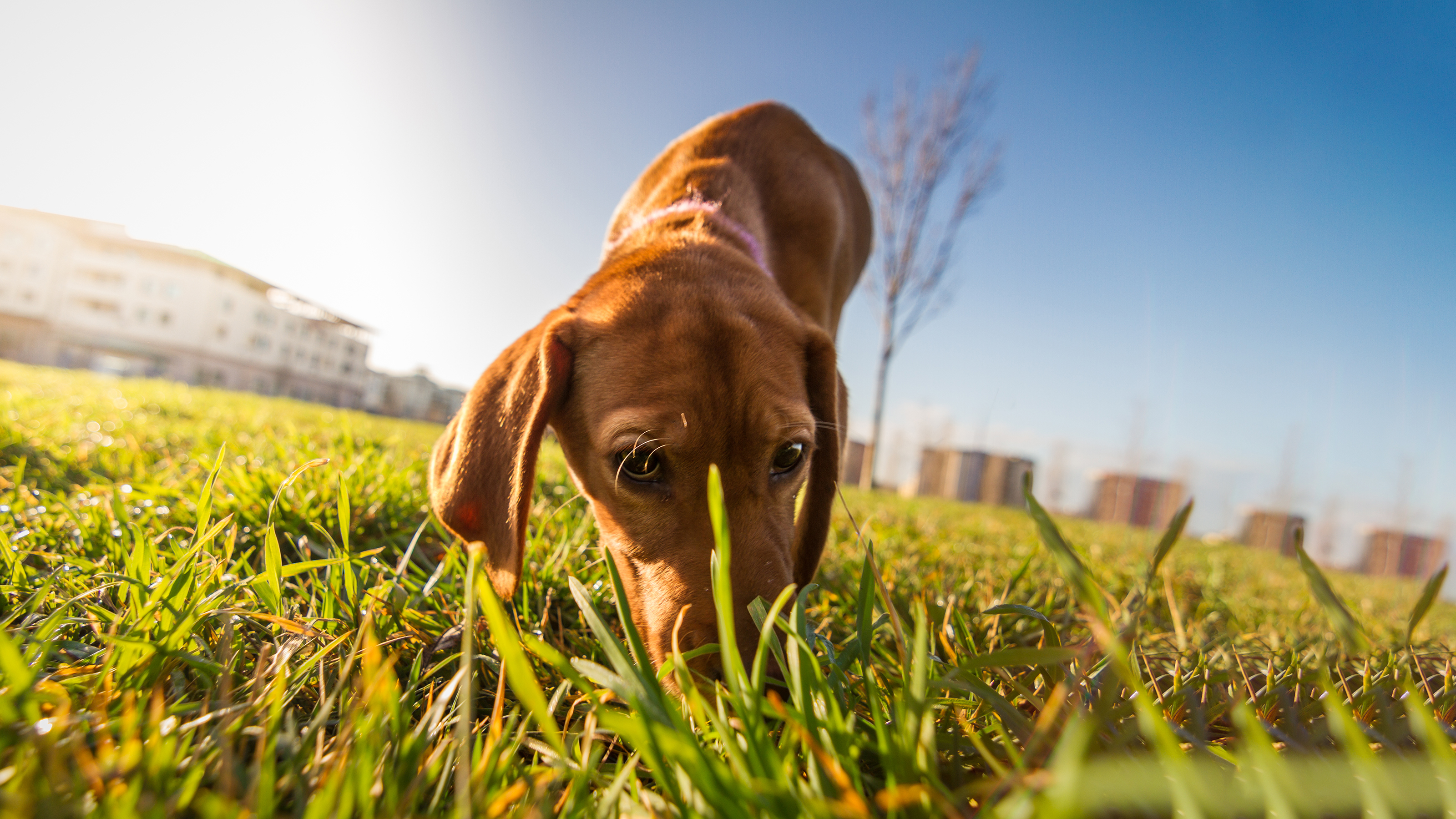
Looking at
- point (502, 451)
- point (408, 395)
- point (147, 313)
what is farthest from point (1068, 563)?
point (147, 313)

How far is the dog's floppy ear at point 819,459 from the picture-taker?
218cm

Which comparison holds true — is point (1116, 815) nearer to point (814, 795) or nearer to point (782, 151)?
point (814, 795)

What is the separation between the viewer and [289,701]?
43.0 inches

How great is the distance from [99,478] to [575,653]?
2737 millimetres

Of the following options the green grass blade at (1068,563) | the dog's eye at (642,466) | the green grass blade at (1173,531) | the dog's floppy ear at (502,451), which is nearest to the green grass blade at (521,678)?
the green grass blade at (1068,563)

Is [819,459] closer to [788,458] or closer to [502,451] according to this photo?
[788,458]

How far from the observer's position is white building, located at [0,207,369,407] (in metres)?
54.3

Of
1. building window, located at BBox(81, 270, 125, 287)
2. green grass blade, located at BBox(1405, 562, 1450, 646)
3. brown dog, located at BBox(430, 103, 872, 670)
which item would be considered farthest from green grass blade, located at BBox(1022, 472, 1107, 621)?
building window, located at BBox(81, 270, 125, 287)

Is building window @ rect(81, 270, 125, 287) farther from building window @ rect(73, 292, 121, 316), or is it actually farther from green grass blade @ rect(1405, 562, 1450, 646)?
green grass blade @ rect(1405, 562, 1450, 646)

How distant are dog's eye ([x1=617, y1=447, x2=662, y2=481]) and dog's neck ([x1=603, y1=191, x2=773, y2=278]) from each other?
1368 mm

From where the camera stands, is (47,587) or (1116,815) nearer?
(1116,815)

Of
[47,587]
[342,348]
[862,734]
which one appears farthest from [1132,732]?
[342,348]

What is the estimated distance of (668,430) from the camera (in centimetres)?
193

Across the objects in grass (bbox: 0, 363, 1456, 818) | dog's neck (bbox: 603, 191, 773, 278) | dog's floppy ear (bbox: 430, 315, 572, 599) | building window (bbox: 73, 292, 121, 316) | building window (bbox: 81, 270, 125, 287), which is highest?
building window (bbox: 81, 270, 125, 287)
